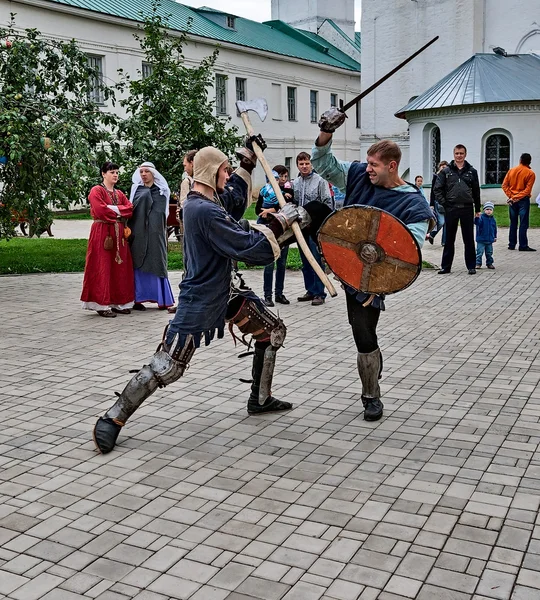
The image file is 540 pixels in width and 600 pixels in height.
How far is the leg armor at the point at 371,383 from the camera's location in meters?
5.33

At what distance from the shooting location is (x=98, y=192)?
30.7 ft

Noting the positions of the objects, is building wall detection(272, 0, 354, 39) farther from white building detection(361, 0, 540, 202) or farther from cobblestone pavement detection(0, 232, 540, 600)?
cobblestone pavement detection(0, 232, 540, 600)

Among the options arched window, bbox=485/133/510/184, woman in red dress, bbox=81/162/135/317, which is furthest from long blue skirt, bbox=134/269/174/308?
arched window, bbox=485/133/510/184

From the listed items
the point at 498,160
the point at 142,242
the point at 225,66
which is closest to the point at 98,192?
the point at 142,242

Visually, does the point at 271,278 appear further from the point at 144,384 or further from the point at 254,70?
the point at 254,70

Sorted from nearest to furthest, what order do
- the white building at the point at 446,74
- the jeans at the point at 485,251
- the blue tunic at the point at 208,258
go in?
the blue tunic at the point at 208,258 < the jeans at the point at 485,251 < the white building at the point at 446,74

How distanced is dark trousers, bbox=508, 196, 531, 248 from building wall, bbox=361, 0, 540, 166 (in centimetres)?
2094

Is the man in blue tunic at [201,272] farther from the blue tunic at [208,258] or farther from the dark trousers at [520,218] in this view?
the dark trousers at [520,218]

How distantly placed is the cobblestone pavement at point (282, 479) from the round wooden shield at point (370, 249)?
102 centimetres

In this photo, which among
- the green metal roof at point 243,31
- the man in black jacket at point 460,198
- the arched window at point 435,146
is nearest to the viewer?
the man in black jacket at point 460,198

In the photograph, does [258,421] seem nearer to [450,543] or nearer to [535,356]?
[450,543]

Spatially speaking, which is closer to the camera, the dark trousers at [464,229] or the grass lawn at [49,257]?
the dark trousers at [464,229]

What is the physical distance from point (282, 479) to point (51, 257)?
38.0 feet

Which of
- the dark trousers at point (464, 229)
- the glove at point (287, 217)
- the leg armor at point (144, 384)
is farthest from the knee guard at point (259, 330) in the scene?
the dark trousers at point (464, 229)
